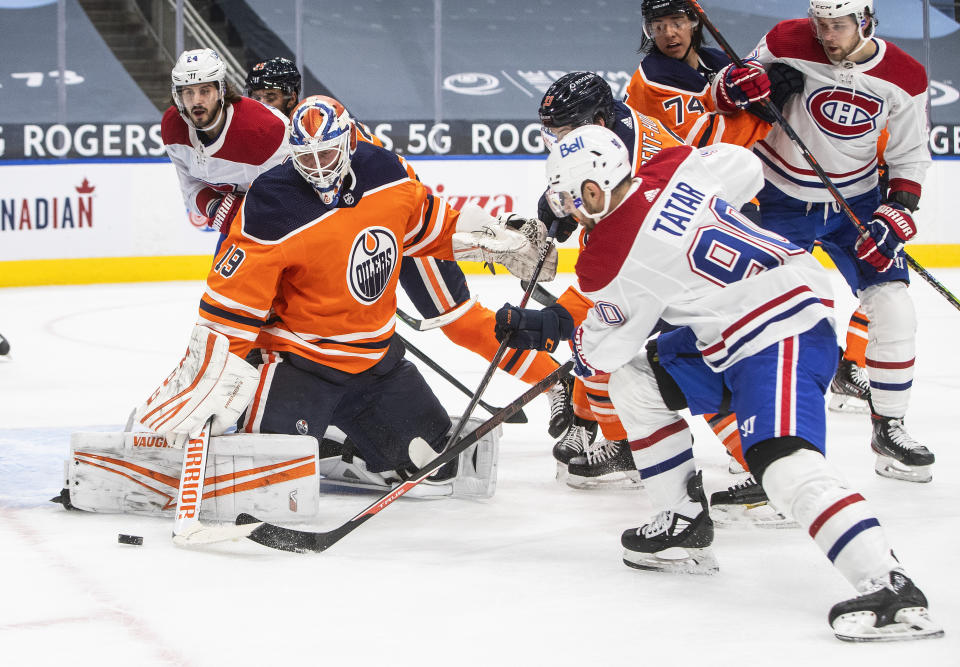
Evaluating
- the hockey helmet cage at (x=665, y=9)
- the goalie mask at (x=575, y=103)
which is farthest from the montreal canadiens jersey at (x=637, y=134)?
the hockey helmet cage at (x=665, y=9)

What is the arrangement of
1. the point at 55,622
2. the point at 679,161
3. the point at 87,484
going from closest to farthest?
the point at 55,622 → the point at 679,161 → the point at 87,484

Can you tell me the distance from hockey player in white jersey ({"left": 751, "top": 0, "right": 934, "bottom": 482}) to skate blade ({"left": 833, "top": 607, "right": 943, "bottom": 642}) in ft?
4.02

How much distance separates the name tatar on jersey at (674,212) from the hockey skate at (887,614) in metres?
0.68

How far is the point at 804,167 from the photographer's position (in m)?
3.35

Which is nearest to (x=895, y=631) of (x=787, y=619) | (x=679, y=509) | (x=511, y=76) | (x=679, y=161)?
(x=787, y=619)

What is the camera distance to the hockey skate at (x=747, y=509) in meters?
2.68

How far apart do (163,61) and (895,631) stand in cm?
758

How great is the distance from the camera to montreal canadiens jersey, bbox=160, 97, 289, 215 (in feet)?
12.3

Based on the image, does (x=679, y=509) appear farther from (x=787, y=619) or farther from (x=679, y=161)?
(x=679, y=161)

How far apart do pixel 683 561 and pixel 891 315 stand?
1250mm

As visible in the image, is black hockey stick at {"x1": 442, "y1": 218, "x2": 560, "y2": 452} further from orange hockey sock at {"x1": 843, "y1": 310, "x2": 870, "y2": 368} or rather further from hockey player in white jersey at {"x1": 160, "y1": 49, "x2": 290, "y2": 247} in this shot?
orange hockey sock at {"x1": 843, "y1": 310, "x2": 870, "y2": 368}

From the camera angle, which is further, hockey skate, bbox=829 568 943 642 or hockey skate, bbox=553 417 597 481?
hockey skate, bbox=553 417 597 481

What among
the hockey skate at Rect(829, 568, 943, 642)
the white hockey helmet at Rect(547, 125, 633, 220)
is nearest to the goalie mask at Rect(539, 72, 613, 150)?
the white hockey helmet at Rect(547, 125, 633, 220)

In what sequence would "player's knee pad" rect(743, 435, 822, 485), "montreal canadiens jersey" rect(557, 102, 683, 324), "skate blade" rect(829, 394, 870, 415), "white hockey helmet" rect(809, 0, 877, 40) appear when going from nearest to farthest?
"player's knee pad" rect(743, 435, 822, 485)
"montreal canadiens jersey" rect(557, 102, 683, 324)
"white hockey helmet" rect(809, 0, 877, 40)
"skate blade" rect(829, 394, 870, 415)
